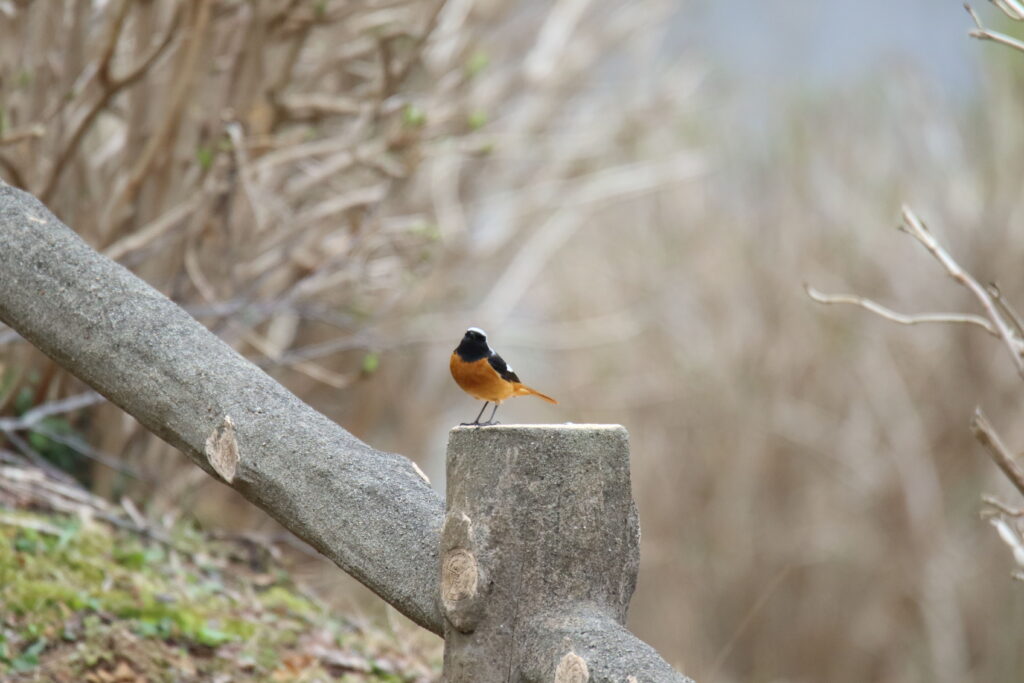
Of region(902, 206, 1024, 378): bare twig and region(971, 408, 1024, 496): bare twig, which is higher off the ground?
region(902, 206, 1024, 378): bare twig

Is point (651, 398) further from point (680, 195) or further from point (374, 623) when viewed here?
point (374, 623)

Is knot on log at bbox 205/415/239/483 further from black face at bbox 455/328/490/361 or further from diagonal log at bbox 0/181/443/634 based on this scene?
black face at bbox 455/328/490/361

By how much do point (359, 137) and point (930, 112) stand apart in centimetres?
393

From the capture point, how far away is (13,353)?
3.21 metres

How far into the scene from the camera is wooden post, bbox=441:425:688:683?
1481 mm

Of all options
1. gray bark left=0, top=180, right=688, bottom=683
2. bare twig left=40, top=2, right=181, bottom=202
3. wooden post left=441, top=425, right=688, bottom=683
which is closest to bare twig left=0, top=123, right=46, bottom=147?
bare twig left=40, top=2, right=181, bottom=202

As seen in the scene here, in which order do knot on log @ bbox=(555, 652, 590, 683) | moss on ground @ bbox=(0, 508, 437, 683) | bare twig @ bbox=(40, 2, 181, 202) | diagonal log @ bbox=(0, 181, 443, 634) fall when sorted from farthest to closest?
1. bare twig @ bbox=(40, 2, 181, 202)
2. moss on ground @ bbox=(0, 508, 437, 683)
3. diagonal log @ bbox=(0, 181, 443, 634)
4. knot on log @ bbox=(555, 652, 590, 683)

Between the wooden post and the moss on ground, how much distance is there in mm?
999

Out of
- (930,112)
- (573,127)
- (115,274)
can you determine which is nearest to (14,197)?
(115,274)

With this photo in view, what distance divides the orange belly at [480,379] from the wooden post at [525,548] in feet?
0.36

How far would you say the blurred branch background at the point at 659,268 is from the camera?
3.43 metres

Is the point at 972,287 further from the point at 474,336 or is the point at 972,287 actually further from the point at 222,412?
the point at 222,412

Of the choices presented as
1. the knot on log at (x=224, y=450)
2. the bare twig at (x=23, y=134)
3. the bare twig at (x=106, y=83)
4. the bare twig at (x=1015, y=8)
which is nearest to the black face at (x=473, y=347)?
the knot on log at (x=224, y=450)

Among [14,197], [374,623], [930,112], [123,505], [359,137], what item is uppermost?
[930,112]
